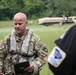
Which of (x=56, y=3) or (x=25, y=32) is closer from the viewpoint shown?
(x=25, y=32)

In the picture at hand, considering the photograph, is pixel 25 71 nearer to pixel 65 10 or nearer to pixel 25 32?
pixel 25 32

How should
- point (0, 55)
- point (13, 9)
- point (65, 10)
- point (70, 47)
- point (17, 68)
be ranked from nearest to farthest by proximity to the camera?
point (70, 47)
point (17, 68)
point (0, 55)
point (65, 10)
point (13, 9)

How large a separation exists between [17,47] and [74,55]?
2590mm

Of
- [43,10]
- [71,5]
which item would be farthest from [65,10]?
[43,10]

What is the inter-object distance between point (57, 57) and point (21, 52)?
8.06ft

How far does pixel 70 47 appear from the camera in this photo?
2.45 metres

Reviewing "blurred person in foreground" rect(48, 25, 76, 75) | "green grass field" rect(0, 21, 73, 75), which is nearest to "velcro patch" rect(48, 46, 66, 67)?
"blurred person in foreground" rect(48, 25, 76, 75)

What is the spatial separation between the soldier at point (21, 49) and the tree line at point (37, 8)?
48.0m

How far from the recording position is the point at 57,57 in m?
2.52

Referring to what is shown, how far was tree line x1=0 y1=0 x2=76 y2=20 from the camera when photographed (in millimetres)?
55281

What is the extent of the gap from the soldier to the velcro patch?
7.83ft

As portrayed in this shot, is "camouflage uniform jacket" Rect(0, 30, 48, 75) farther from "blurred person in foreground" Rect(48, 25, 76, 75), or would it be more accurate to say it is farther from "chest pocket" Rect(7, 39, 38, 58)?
"blurred person in foreground" Rect(48, 25, 76, 75)

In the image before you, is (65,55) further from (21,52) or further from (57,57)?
(21,52)

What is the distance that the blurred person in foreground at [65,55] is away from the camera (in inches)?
96.4
